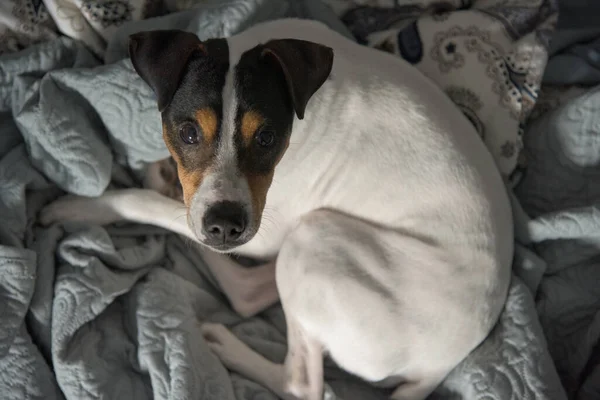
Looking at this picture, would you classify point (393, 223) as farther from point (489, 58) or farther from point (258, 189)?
point (489, 58)

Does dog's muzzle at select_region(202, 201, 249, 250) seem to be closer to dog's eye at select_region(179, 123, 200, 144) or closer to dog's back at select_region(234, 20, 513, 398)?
dog's eye at select_region(179, 123, 200, 144)

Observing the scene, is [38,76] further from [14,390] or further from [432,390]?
[432,390]

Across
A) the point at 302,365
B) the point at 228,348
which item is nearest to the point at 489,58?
the point at 302,365

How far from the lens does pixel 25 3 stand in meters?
2.57

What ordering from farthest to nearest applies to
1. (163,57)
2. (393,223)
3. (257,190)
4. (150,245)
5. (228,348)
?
(150,245) < (228,348) < (393,223) < (257,190) < (163,57)

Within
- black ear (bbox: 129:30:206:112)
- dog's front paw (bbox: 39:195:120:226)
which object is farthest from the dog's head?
dog's front paw (bbox: 39:195:120:226)

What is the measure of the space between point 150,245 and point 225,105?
3.13ft

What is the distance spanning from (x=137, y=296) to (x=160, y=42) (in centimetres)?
110

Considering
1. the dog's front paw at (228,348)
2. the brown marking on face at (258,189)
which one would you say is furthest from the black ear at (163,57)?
the dog's front paw at (228,348)

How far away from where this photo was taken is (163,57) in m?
1.87

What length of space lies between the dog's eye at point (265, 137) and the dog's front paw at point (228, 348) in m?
0.90

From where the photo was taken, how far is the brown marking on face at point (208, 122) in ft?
6.14

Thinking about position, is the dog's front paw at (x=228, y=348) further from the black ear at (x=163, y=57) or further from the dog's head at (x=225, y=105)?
the black ear at (x=163, y=57)

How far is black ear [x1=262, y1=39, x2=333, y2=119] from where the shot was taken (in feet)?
6.11
